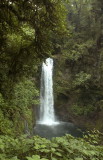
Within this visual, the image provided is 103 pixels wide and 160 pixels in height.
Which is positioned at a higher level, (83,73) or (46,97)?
(83,73)

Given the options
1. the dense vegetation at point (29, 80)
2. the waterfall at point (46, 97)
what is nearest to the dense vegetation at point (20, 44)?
the dense vegetation at point (29, 80)

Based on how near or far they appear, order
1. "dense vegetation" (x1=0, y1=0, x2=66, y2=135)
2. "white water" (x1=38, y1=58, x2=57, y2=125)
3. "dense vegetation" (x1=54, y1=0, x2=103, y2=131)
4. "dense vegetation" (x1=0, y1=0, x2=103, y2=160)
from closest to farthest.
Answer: "dense vegetation" (x1=0, y1=0, x2=103, y2=160) → "dense vegetation" (x1=0, y1=0, x2=66, y2=135) → "dense vegetation" (x1=54, y1=0, x2=103, y2=131) → "white water" (x1=38, y1=58, x2=57, y2=125)

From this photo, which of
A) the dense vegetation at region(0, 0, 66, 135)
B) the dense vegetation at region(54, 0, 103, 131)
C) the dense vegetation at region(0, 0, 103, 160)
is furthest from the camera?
the dense vegetation at region(54, 0, 103, 131)

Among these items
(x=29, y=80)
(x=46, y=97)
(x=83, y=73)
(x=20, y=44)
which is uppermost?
(x=83, y=73)

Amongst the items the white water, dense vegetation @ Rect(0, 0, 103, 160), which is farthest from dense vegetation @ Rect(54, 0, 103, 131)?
the white water

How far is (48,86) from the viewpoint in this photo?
59.1 ft

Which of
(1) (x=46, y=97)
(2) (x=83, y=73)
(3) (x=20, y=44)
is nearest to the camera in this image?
(3) (x=20, y=44)

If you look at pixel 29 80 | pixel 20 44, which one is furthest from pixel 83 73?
pixel 20 44

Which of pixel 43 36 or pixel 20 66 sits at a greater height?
pixel 43 36

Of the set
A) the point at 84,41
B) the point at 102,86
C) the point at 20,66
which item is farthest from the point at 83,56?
the point at 20,66

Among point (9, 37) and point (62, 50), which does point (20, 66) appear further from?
point (62, 50)

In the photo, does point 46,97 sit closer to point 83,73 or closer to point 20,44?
point 83,73

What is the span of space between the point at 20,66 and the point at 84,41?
15572 millimetres

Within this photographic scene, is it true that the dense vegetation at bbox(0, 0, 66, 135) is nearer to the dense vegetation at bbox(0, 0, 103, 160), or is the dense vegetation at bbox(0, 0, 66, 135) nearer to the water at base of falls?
the dense vegetation at bbox(0, 0, 103, 160)
